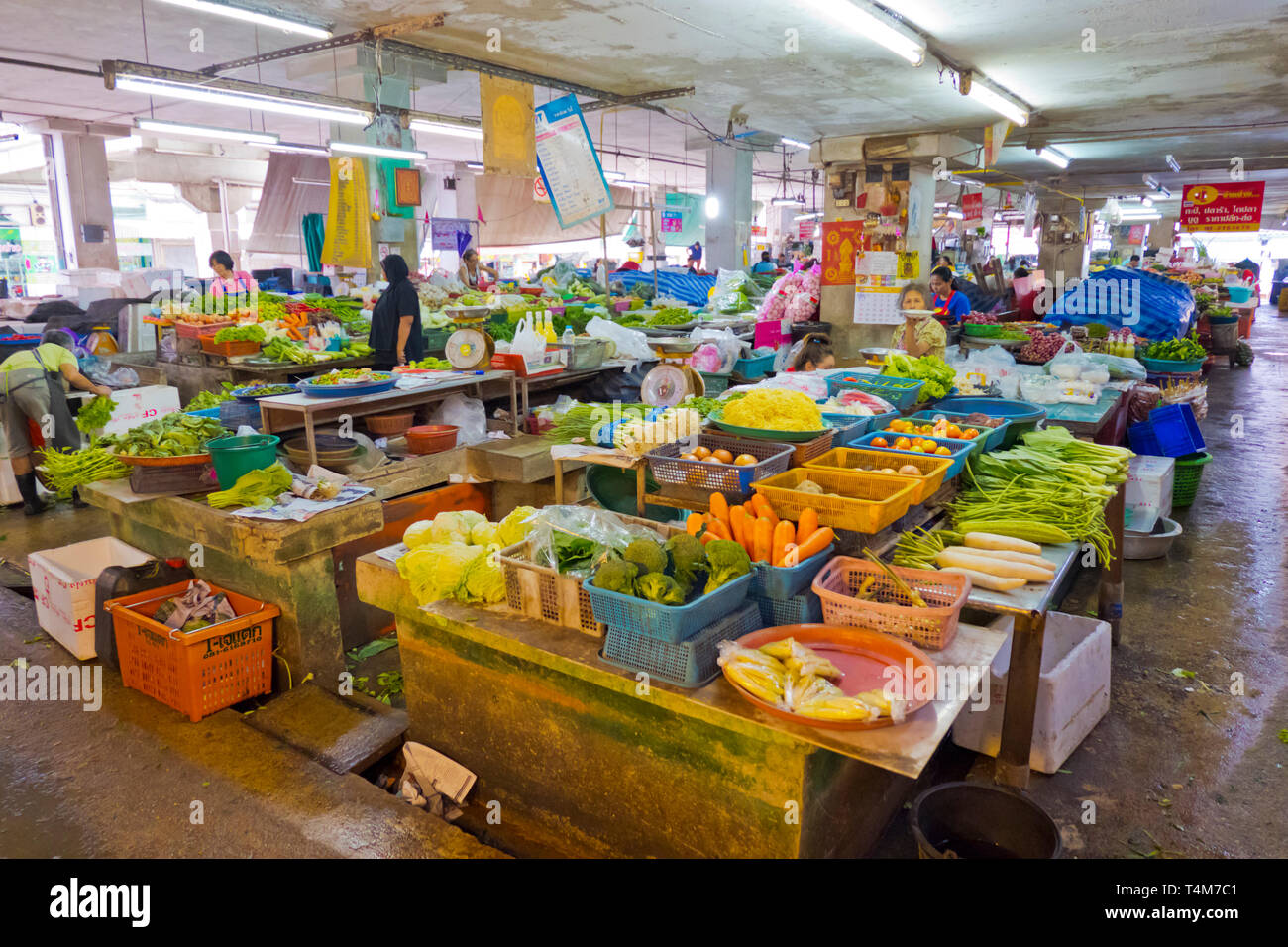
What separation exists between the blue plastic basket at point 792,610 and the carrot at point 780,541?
0.13 meters

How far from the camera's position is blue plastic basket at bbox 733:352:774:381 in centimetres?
831

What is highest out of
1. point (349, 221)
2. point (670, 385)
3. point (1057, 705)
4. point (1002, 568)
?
point (349, 221)

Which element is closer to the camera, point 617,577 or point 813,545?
point 617,577

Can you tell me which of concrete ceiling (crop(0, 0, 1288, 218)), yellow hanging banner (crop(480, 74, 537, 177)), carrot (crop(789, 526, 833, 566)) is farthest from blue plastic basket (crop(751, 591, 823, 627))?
yellow hanging banner (crop(480, 74, 537, 177))

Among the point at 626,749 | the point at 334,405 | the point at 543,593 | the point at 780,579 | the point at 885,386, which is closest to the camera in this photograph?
the point at 780,579

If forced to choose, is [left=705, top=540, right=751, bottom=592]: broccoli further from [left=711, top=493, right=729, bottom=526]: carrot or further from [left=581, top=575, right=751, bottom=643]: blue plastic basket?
[left=711, top=493, right=729, bottom=526]: carrot

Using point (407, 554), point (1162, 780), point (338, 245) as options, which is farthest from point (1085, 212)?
point (407, 554)

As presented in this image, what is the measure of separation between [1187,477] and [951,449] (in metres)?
4.48

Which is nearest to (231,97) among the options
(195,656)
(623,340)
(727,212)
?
(623,340)

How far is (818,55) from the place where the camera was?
276 inches

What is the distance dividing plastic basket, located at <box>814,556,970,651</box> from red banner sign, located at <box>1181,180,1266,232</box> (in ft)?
57.9

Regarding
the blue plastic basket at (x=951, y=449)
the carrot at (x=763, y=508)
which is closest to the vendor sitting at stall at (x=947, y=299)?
the blue plastic basket at (x=951, y=449)

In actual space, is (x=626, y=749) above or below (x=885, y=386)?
below

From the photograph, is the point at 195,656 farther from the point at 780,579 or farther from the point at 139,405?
the point at 139,405
